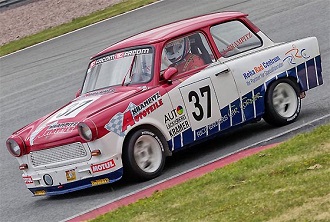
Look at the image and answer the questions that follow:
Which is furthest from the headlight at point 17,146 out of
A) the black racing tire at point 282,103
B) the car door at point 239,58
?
the black racing tire at point 282,103

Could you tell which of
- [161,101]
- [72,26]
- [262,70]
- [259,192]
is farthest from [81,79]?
[259,192]

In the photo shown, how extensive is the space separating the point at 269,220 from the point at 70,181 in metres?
3.83

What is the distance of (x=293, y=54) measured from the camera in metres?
11.0

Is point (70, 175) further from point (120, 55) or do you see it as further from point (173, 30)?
point (173, 30)

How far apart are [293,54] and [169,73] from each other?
197 cm

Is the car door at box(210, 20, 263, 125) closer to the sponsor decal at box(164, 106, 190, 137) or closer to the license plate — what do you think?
the sponsor decal at box(164, 106, 190, 137)

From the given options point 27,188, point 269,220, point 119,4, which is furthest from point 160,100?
point 119,4

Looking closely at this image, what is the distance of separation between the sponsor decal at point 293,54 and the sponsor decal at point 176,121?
5.80ft

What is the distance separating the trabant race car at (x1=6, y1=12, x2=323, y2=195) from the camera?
9.35m

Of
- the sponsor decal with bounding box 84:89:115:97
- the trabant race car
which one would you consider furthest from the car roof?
the sponsor decal with bounding box 84:89:115:97

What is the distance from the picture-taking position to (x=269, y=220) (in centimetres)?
609

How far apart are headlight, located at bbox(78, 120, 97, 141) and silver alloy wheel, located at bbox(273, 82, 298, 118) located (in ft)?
9.05

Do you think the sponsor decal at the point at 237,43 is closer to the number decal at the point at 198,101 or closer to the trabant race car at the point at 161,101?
the trabant race car at the point at 161,101

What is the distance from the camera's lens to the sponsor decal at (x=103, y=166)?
9273 millimetres
